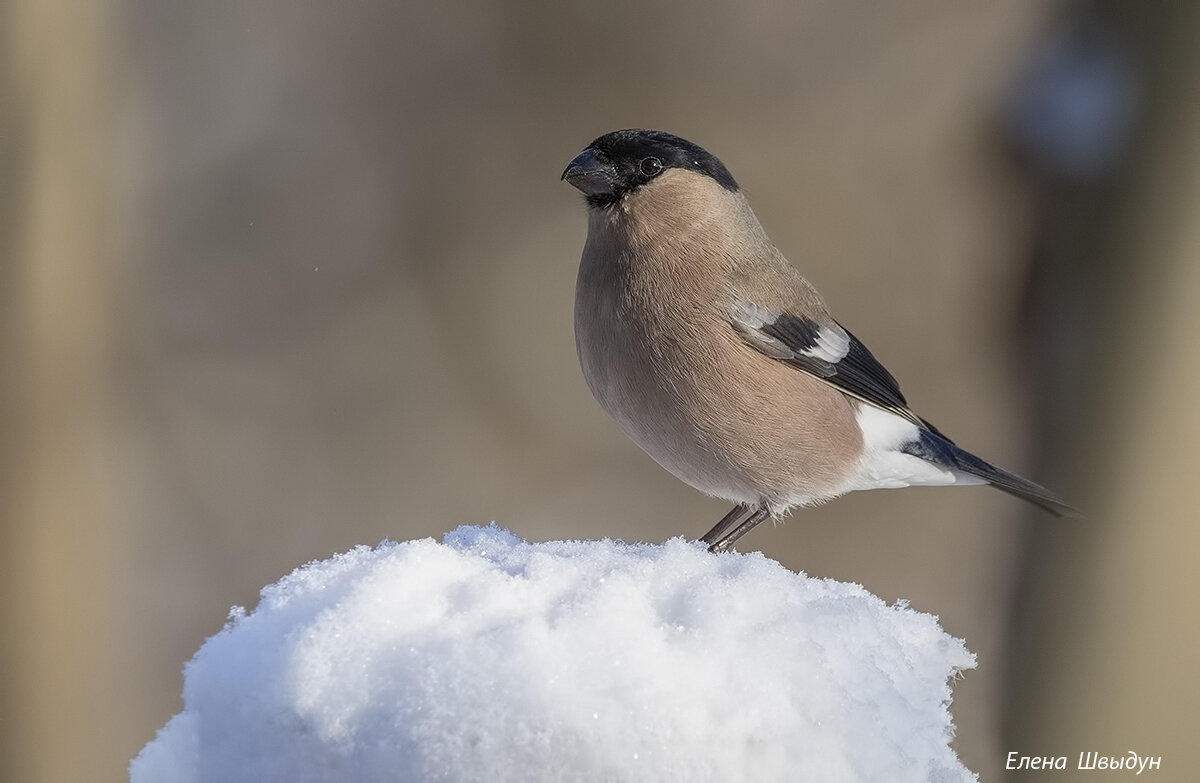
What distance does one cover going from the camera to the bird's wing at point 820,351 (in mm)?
1718

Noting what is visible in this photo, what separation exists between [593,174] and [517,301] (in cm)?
146

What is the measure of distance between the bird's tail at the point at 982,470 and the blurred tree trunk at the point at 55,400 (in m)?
2.34

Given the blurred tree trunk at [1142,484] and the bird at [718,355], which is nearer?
the bird at [718,355]

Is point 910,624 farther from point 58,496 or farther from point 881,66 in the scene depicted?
point 58,496

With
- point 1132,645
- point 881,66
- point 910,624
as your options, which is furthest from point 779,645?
point 881,66

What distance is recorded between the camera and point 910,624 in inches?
39.7

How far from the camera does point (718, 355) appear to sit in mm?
1613

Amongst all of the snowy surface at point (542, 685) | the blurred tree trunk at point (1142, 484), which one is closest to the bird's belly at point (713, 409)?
the snowy surface at point (542, 685)

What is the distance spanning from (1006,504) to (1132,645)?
1.93ft

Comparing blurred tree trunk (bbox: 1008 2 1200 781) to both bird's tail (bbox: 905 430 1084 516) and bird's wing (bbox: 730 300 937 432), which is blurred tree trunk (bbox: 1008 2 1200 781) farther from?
bird's wing (bbox: 730 300 937 432)

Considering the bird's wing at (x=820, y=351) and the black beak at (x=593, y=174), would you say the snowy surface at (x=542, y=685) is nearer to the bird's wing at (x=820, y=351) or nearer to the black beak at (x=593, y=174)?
the bird's wing at (x=820, y=351)

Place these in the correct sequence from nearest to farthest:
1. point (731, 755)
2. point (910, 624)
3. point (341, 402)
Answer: point (731, 755)
point (910, 624)
point (341, 402)

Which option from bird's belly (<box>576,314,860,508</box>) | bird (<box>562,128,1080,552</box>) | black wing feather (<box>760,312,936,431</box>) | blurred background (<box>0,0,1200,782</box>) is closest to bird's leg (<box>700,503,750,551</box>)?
bird (<box>562,128,1080,552</box>)

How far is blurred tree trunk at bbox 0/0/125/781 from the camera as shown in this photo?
264cm
